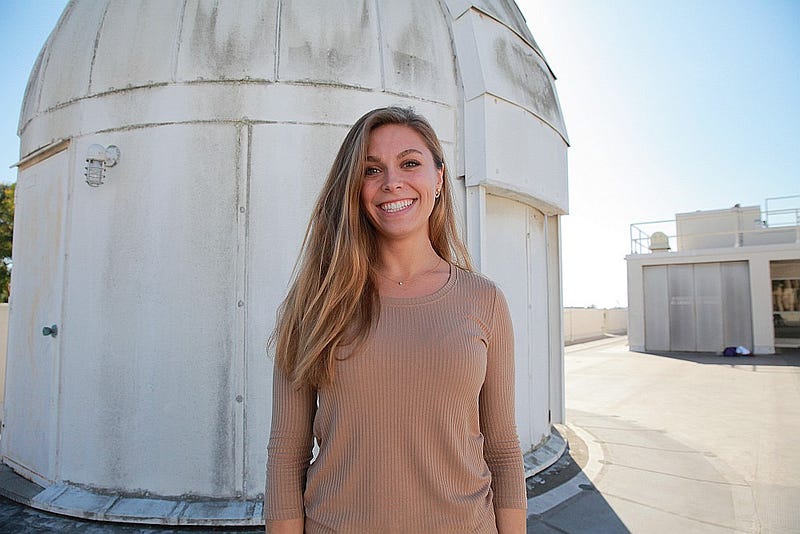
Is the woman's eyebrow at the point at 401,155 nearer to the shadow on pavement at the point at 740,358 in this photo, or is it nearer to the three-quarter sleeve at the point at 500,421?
the three-quarter sleeve at the point at 500,421

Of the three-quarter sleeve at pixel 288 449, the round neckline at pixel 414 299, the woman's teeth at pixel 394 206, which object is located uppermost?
the woman's teeth at pixel 394 206

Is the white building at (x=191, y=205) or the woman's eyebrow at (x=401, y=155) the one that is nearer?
the woman's eyebrow at (x=401, y=155)

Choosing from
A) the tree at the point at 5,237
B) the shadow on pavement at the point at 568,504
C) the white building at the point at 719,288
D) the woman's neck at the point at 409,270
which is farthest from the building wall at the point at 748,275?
the tree at the point at 5,237

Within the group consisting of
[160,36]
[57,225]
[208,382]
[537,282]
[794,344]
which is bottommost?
[794,344]

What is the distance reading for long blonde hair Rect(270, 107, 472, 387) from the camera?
1.52m

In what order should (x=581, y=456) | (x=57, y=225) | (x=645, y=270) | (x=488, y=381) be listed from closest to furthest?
(x=488, y=381)
(x=57, y=225)
(x=581, y=456)
(x=645, y=270)

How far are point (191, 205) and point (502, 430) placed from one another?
3.37 meters

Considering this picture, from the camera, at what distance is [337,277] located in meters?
1.60

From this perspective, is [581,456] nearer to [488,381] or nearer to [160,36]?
[488,381]

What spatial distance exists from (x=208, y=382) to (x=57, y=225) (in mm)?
2191

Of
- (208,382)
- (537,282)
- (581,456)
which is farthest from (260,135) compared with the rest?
(581,456)

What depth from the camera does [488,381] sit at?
66.0 inches

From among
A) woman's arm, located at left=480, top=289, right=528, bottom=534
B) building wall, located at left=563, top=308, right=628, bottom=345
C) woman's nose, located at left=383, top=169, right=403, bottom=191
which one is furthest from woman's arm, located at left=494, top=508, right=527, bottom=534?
building wall, located at left=563, top=308, right=628, bottom=345

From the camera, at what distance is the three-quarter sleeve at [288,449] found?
1.54 metres
